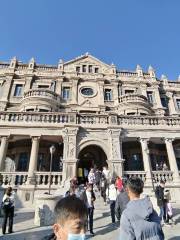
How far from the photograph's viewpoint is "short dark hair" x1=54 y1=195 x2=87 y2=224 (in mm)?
1764

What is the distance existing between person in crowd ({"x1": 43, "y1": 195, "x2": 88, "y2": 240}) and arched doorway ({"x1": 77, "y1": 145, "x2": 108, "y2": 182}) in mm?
16274

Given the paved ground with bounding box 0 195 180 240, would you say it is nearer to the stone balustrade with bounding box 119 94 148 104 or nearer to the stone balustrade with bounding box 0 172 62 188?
the stone balustrade with bounding box 0 172 62 188

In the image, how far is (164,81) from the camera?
2811 cm

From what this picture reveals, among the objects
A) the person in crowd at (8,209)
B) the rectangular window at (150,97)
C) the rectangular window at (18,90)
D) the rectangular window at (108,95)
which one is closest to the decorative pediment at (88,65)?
the rectangular window at (108,95)

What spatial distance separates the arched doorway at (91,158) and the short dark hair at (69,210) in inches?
640

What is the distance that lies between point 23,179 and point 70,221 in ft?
41.7

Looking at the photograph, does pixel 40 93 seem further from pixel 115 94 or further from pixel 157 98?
pixel 157 98

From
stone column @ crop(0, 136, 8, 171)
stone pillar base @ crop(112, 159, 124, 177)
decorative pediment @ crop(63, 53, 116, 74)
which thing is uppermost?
decorative pediment @ crop(63, 53, 116, 74)

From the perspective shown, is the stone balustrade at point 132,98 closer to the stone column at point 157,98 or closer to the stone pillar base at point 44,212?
the stone column at point 157,98

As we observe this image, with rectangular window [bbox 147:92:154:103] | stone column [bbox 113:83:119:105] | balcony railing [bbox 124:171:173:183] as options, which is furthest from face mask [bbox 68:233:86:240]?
rectangular window [bbox 147:92:154:103]

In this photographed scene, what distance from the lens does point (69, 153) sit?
13.9 meters

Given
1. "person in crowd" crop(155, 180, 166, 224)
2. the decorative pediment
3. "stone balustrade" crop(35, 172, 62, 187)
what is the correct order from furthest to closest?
the decorative pediment < "stone balustrade" crop(35, 172, 62, 187) < "person in crowd" crop(155, 180, 166, 224)

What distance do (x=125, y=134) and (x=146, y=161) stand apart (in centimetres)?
248

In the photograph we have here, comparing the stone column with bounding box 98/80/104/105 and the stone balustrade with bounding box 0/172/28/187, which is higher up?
the stone column with bounding box 98/80/104/105
